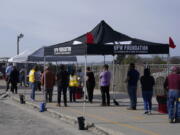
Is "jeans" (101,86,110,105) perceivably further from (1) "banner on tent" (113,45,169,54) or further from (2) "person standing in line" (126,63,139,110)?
(1) "banner on tent" (113,45,169,54)

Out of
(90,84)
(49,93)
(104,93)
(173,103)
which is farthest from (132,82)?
(49,93)

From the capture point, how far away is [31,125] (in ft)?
43.7

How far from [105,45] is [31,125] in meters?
4.05

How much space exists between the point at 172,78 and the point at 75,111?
4716mm

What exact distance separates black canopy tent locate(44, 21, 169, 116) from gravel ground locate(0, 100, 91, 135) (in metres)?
2.51

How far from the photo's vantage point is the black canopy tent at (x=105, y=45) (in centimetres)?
1504

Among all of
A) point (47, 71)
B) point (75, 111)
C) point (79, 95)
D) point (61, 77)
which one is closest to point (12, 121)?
point (75, 111)

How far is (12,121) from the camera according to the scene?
14.3m

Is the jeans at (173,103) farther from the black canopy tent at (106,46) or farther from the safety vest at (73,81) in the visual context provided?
the safety vest at (73,81)

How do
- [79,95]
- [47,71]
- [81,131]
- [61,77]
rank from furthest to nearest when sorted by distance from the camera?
[79,95], [47,71], [61,77], [81,131]

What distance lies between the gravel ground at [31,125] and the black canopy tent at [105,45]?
99.0 inches

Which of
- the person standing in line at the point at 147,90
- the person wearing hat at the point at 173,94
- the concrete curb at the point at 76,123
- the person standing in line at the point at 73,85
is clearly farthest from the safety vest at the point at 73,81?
the person wearing hat at the point at 173,94

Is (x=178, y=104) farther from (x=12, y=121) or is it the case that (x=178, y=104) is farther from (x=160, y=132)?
(x=12, y=121)

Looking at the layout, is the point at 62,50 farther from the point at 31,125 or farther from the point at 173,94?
the point at 173,94
